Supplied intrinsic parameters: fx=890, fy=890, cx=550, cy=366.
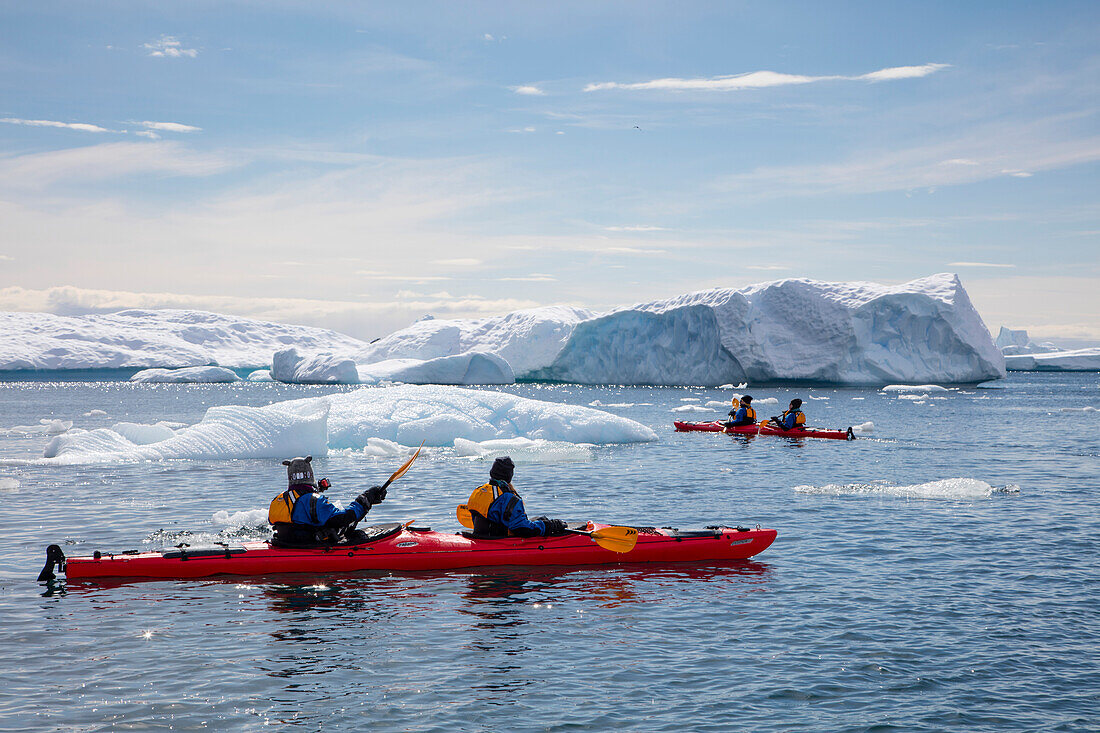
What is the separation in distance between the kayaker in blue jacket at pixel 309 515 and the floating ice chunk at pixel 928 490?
30.6ft

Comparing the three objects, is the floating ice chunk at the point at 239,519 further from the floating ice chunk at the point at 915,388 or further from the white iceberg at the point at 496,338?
the white iceberg at the point at 496,338

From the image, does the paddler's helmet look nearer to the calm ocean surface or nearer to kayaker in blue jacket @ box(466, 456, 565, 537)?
the calm ocean surface

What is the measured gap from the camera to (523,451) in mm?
21359

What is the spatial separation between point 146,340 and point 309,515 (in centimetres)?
14337

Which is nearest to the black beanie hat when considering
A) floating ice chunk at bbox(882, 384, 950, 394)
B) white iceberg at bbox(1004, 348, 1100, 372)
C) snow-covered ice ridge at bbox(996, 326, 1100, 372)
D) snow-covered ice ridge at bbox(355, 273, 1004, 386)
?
snow-covered ice ridge at bbox(355, 273, 1004, 386)

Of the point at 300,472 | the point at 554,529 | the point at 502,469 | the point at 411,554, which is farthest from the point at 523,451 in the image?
the point at 300,472

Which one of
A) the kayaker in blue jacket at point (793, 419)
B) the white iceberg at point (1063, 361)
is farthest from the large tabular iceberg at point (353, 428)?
the white iceberg at point (1063, 361)

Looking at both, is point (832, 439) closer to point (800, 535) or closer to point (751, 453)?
point (751, 453)

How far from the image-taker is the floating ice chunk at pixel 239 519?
1234 cm

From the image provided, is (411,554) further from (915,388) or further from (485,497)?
(915,388)

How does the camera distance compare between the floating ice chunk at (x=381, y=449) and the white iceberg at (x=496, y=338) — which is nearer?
the floating ice chunk at (x=381, y=449)

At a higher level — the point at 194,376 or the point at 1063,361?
the point at 194,376

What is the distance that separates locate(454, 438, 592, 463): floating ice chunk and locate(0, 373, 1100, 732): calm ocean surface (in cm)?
541

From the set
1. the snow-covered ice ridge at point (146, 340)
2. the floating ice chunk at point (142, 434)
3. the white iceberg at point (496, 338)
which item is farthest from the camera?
the snow-covered ice ridge at point (146, 340)
